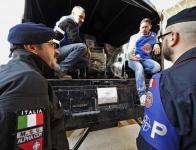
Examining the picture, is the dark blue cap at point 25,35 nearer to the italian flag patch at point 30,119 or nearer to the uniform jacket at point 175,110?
the italian flag patch at point 30,119

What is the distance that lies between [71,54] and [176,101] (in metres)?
2.18

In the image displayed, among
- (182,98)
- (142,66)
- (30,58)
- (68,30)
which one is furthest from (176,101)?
(142,66)

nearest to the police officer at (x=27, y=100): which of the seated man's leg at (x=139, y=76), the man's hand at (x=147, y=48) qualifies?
the seated man's leg at (x=139, y=76)

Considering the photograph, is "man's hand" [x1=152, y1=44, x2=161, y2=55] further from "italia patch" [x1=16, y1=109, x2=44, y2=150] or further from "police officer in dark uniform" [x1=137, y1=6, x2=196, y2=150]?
"italia patch" [x1=16, y1=109, x2=44, y2=150]

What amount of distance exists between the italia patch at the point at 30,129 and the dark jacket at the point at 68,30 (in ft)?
6.25

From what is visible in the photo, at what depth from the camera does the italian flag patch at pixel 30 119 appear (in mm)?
1338

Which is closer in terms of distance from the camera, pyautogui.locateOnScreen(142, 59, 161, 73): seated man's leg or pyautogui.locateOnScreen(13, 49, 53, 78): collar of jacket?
pyautogui.locateOnScreen(13, 49, 53, 78): collar of jacket

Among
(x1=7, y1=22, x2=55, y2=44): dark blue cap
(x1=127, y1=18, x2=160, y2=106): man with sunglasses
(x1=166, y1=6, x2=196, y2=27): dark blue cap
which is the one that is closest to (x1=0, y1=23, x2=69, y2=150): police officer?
(x1=7, y1=22, x2=55, y2=44): dark blue cap

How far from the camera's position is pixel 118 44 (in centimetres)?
446

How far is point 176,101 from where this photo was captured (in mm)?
1130

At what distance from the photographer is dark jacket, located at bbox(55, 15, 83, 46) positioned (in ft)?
10.5

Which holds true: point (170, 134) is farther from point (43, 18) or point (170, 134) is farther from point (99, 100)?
point (43, 18)

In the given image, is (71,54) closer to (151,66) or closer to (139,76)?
(139,76)

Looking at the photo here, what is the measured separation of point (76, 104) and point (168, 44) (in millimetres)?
1286
